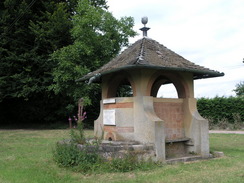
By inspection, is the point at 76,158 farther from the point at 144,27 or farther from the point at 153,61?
the point at 144,27

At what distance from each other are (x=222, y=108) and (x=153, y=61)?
16586 millimetres

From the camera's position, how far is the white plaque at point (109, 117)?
9.70m

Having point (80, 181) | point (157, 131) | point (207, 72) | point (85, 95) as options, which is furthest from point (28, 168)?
point (85, 95)

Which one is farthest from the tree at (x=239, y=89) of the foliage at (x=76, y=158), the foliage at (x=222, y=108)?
the foliage at (x=76, y=158)

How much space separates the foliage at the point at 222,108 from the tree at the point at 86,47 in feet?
28.0

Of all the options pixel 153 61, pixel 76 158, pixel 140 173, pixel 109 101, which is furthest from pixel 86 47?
pixel 140 173

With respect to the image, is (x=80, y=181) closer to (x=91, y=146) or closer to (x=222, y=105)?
(x=91, y=146)

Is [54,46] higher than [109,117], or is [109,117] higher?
[54,46]

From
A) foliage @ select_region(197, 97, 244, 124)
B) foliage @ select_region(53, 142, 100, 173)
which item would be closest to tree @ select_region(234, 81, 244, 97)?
foliage @ select_region(197, 97, 244, 124)

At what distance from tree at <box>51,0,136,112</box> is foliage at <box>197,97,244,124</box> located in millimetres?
8524

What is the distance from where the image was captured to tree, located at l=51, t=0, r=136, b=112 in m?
20.6

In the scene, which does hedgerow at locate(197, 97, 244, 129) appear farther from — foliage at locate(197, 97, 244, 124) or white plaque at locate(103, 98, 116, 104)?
white plaque at locate(103, 98, 116, 104)

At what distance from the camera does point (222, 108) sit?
23.7m

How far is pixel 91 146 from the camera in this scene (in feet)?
26.8
